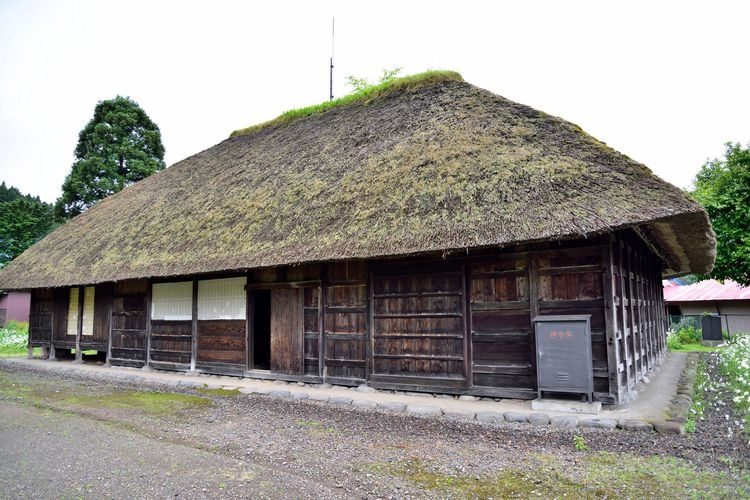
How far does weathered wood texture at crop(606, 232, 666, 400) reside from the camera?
6570 millimetres

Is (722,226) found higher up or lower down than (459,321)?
higher up

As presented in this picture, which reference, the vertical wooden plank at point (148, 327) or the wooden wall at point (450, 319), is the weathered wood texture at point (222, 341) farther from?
the vertical wooden plank at point (148, 327)

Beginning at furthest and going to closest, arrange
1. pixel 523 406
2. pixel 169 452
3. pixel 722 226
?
pixel 722 226
pixel 523 406
pixel 169 452

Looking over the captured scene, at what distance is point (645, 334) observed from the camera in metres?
9.83

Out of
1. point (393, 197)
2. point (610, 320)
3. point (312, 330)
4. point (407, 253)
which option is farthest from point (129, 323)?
point (610, 320)

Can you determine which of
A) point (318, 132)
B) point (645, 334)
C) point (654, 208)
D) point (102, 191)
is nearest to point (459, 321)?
point (654, 208)

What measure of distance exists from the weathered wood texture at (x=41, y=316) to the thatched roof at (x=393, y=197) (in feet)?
3.35

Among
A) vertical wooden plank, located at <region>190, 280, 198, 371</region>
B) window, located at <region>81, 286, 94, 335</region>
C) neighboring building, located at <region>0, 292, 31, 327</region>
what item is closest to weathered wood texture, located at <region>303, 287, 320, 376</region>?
vertical wooden plank, located at <region>190, 280, 198, 371</region>

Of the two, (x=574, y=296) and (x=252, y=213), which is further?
(x=252, y=213)

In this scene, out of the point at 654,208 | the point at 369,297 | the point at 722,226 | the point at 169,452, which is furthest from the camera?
the point at 722,226

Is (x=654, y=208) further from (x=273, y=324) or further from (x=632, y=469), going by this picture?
(x=273, y=324)

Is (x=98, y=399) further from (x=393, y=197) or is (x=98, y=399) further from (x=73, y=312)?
(x=73, y=312)

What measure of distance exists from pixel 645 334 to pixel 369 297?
232 inches

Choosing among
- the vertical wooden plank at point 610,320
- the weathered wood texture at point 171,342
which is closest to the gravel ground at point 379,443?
the vertical wooden plank at point 610,320
